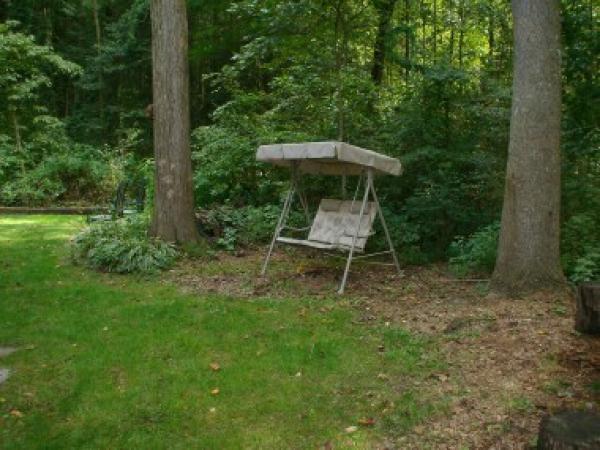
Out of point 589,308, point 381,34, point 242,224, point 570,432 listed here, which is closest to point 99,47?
point 381,34

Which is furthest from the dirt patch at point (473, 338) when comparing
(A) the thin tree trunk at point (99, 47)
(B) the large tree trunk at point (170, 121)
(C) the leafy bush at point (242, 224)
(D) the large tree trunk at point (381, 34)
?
(A) the thin tree trunk at point (99, 47)

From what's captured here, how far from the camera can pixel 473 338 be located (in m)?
4.76

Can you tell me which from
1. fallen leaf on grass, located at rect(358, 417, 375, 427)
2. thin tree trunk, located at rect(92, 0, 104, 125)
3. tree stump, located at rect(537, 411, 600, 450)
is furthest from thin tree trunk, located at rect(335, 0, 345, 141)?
thin tree trunk, located at rect(92, 0, 104, 125)

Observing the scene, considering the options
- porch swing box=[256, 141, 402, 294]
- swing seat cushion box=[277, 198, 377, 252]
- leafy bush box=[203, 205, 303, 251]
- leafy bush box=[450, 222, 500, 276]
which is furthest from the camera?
leafy bush box=[203, 205, 303, 251]

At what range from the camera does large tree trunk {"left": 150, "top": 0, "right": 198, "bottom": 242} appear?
27.0ft

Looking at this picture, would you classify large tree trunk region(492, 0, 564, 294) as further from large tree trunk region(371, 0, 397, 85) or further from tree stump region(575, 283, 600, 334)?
large tree trunk region(371, 0, 397, 85)

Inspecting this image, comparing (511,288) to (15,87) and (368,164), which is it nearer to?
(368,164)

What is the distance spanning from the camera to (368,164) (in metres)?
6.66

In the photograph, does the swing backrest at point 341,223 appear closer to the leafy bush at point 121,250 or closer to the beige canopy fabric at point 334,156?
the beige canopy fabric at point 334,156

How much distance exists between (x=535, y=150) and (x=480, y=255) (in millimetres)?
1753

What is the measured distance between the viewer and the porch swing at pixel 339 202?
6.46 metres

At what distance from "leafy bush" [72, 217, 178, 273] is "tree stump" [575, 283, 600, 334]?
16.6ft

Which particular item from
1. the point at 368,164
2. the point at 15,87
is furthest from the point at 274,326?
the point at 15,87

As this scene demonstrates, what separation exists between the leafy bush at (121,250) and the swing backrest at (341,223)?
202 centimetres
